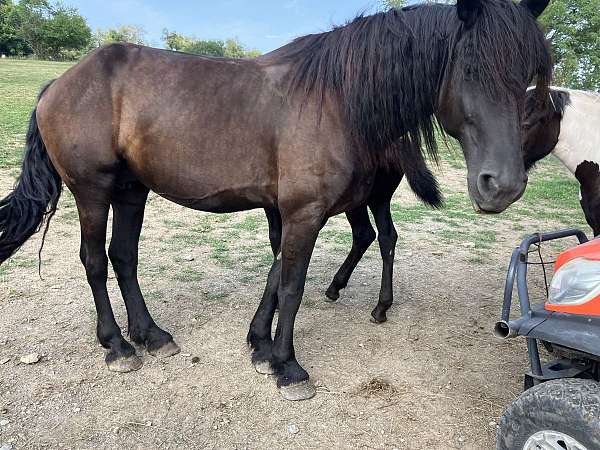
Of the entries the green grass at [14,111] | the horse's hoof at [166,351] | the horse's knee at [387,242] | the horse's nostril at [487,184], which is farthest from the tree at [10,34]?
the horse's nostril at [487,184]

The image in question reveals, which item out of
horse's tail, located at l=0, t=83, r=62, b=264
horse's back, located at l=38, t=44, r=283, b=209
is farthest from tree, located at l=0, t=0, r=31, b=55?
horse's back, located at l=38, t=44, r=283, b=209

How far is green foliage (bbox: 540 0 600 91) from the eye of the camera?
13.1 metres

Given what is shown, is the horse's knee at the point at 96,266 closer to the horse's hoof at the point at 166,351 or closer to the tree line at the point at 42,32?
the horse's hoof at the point at 166,351

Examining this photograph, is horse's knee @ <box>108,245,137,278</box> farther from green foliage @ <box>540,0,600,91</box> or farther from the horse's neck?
green foliage @ <box>540,0,600,91</box>

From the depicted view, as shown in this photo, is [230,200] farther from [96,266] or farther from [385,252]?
[385,252]

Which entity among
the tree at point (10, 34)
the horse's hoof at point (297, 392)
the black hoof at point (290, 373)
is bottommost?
the horse's hoof at point (297, 392)

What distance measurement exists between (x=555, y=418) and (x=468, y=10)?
5.21ft

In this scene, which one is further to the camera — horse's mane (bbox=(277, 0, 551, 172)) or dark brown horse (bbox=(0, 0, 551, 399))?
dark brown horse (bbox=(0, 0, 551, 399))

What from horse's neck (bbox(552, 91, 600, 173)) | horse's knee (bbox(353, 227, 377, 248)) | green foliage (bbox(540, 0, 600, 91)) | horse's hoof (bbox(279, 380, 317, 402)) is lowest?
horse's hoof (bbox(279, 380, 317, 402))

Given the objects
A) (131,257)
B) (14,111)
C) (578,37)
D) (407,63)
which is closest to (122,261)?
(131,257)

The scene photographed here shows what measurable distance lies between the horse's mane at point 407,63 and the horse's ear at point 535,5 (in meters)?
0.13

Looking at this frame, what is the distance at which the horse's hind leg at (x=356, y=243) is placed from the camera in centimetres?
381

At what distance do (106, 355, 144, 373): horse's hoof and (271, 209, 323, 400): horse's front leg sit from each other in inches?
33.2

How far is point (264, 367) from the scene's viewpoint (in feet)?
9.44
